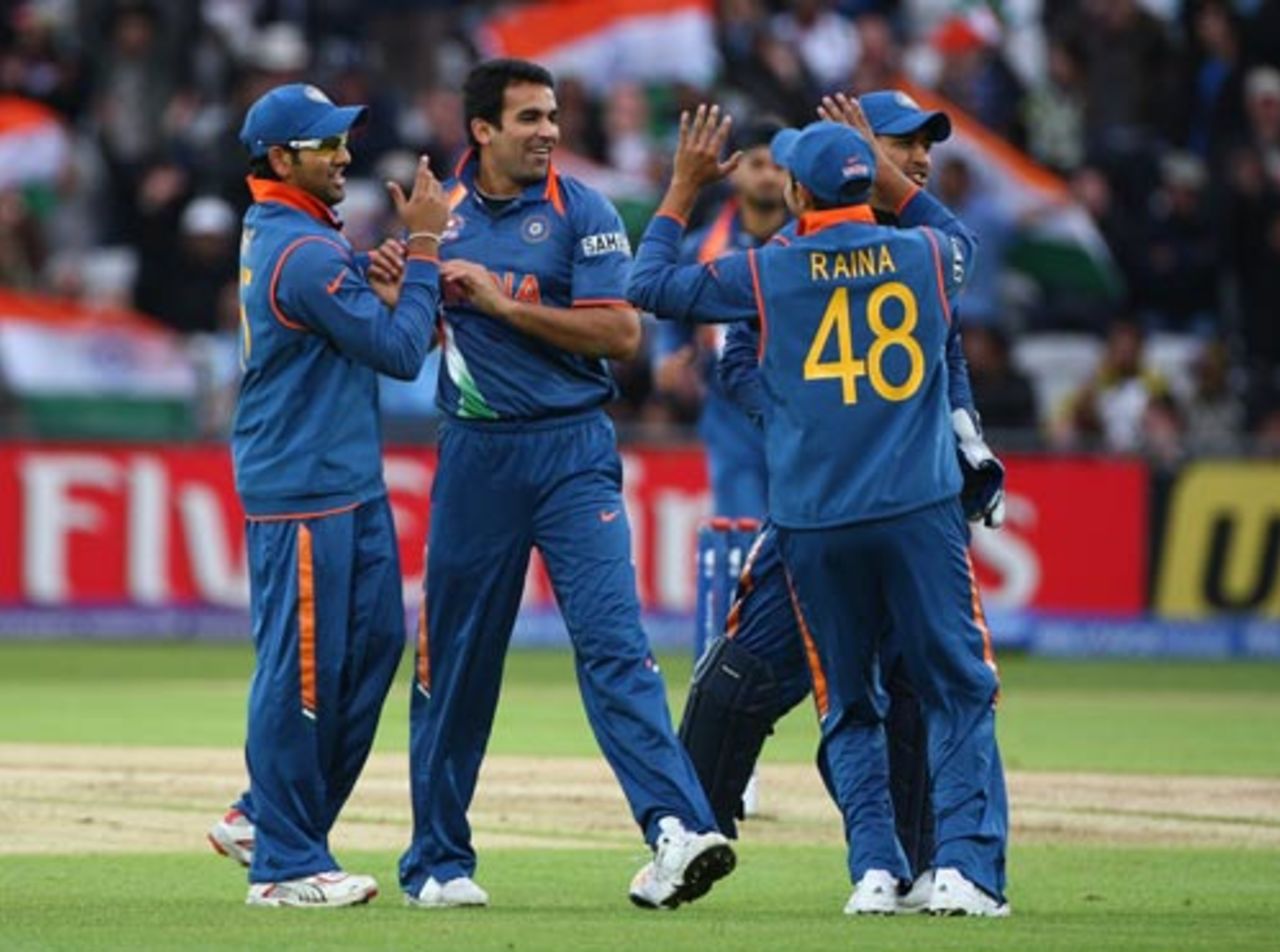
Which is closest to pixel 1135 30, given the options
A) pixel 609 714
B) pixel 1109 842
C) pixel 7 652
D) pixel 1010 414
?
pixel 1010 414

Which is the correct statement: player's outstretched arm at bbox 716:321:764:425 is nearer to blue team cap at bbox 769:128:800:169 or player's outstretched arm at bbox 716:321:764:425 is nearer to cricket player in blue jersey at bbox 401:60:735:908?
cricket player in blue jersey at bbox 401:60:735:908

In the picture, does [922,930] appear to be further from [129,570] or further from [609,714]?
[129,570]

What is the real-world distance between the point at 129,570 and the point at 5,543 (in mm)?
936

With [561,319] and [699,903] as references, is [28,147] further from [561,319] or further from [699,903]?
[699,903]

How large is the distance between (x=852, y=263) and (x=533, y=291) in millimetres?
1146

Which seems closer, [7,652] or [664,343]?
[664,343]

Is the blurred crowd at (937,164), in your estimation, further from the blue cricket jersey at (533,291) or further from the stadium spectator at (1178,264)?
the blue cricket jersey at (533,291)

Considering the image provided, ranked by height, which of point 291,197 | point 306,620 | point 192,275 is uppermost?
point 291,197

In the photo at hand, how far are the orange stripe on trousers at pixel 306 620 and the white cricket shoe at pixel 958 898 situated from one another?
2.14 meters

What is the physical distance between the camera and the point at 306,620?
35.8ft

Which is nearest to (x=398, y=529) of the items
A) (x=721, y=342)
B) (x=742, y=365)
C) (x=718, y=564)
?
(x=721, y=342)

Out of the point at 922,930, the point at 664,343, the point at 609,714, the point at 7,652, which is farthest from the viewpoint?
the point at 7,652

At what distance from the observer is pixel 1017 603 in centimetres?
2455

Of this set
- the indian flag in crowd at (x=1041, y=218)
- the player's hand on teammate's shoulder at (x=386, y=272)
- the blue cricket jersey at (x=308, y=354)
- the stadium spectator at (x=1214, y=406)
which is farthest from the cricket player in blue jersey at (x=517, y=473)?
the indian flag in crowd at (x=1041, y=218)
